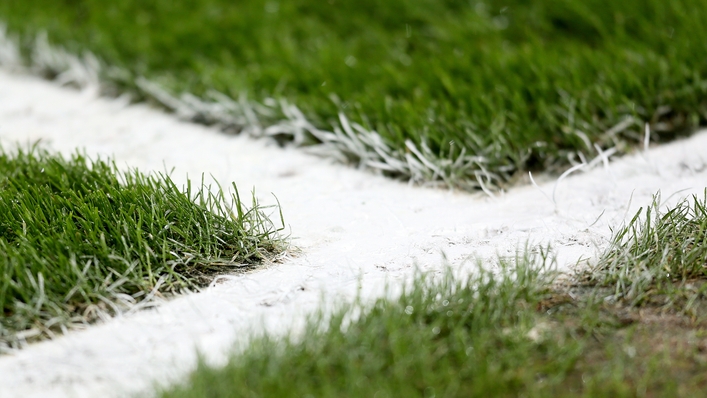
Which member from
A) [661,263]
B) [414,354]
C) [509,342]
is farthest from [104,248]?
[661,263]

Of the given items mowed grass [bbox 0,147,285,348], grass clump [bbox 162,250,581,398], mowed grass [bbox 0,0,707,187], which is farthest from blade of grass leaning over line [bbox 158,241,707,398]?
mowed grass [bbox 0,0,707,187]

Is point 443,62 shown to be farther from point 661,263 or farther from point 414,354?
point 414,354

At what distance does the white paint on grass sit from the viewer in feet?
4.29

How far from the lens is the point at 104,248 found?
5.00ft

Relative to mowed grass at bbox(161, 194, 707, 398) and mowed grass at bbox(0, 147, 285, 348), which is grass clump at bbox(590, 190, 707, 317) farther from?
mowed grass at bbox(0, 147, 285, 348)

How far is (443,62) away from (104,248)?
5.46ft

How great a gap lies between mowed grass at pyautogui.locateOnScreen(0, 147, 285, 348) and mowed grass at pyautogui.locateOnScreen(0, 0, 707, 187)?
752mm

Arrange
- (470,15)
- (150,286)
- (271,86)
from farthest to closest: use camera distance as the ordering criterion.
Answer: (470,15), (271,86), (150,286)

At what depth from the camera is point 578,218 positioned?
180 cm

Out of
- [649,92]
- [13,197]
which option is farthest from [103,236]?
[649,92]

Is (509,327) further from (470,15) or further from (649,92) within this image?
(470,15)

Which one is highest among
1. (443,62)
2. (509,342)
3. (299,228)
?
(443,62)

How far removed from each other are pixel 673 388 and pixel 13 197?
1611mm

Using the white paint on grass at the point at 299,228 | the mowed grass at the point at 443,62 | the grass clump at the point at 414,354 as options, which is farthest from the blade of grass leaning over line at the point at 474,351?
the mowed grass at the point at 443,62
